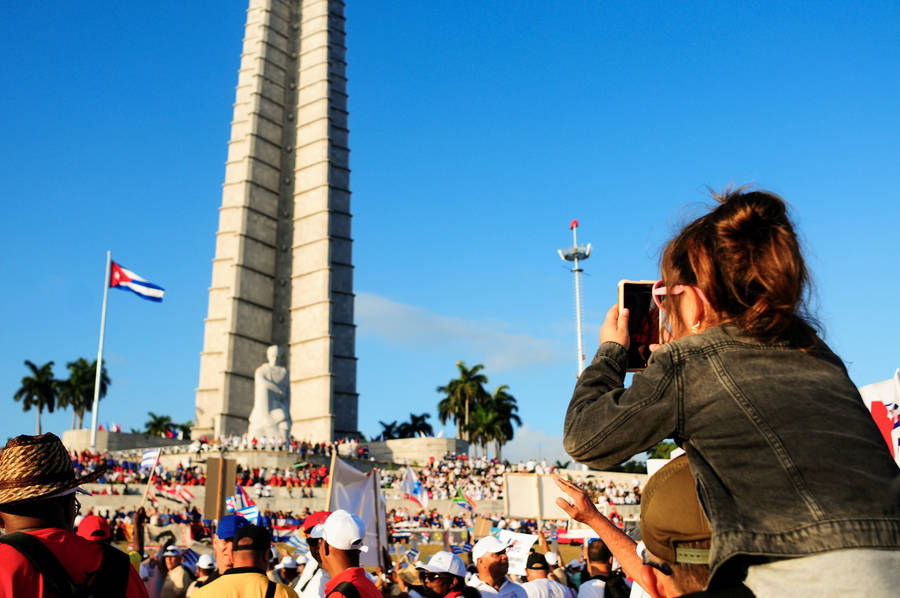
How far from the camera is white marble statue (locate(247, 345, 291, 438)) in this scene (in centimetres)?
3712

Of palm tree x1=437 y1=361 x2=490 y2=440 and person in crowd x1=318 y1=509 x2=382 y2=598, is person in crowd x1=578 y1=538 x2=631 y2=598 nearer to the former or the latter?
person in crowd x1=318 y1=509 x2=382 y2=598

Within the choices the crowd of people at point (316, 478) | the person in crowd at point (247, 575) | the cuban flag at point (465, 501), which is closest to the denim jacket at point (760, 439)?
the person in crowd at point (247, 575)

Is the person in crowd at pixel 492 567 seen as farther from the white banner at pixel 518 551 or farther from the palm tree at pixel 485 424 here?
the palm tree at pixel 485 424

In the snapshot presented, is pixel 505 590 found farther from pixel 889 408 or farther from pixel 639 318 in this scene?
pixel 639 318

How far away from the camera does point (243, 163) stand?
48.5m

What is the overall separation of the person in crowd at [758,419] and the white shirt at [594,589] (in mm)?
3500

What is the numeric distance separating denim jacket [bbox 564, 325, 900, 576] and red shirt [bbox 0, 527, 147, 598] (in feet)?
5.45

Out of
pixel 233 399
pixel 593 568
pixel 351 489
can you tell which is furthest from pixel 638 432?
pixel 233 399

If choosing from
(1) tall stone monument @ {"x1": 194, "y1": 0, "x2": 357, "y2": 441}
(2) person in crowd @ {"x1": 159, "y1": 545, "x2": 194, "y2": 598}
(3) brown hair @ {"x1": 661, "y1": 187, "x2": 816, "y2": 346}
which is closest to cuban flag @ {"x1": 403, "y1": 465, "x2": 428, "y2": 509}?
(2) person in crowd @ {"x1": 159, "y1": 545, "x2": 194, "y2": 598}

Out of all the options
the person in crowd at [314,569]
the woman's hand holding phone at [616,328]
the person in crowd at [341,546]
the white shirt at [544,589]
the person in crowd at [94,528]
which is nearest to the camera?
the woman's hand holding phone at [616,328]

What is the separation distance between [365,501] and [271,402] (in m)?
31.3

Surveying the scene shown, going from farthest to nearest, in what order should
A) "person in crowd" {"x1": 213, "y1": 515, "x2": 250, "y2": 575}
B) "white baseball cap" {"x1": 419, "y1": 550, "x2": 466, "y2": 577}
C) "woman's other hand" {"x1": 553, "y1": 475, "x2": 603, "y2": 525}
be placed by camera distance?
1. "white baseball cap" {"x1": 419, "y1": 550, "x2": 466, "y2": 577}
2. "person in crowd" {"x1": 213, "y1": 515, "x2": 250, "y2": 575}
3. "woman's other hand" {"x1": 553, "y1": 475, "x2": 603, "y2": 525}

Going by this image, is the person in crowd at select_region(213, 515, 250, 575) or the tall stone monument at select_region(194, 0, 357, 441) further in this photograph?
the tall stone monument at select_region(194, 0, 357, 441)

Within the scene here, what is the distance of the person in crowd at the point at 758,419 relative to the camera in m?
1.22
